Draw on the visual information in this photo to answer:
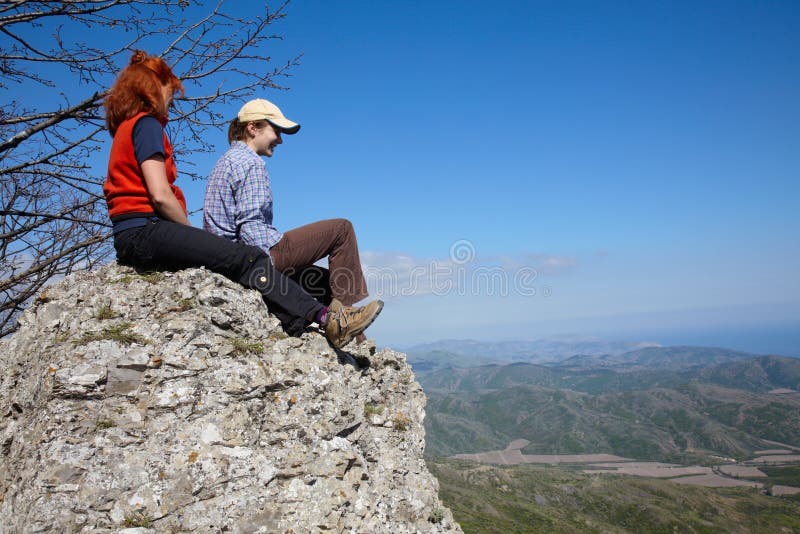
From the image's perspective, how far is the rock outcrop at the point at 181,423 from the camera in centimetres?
453

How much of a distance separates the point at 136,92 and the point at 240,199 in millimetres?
1728

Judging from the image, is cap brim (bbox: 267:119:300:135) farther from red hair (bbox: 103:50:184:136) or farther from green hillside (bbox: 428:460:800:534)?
green hillside (bbox: 428:460:800:534)

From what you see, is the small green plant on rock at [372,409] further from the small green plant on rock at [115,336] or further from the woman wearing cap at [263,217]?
the small green plant on rock at [115,336]

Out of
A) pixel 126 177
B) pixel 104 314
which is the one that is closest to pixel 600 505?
pixel 104 314

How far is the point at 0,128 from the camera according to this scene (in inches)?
333

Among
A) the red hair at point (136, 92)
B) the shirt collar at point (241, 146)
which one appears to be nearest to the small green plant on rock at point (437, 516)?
the shirt collar at point (241, 146)

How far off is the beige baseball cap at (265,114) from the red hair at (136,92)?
1.08 m

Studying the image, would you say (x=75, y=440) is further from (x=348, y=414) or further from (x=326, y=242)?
(x=326, y=242)

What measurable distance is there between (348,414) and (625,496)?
179 metres

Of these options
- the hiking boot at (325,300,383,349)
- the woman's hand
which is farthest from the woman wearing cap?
the woman's hand

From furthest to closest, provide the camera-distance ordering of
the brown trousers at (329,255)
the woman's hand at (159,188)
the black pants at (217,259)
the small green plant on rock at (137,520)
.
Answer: the brown trousers at (329,255)
the black pants at (217,259)
the woman's hand at (159,188)
the small green plant on rock at (137,520)

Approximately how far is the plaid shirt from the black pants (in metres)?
A: 0.34

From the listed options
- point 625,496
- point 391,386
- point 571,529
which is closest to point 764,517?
point 625,496

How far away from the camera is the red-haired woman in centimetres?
561
